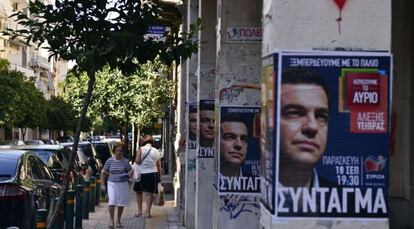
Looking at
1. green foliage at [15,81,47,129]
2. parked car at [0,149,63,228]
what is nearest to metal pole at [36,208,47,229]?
parked car at [0,149,63,228]

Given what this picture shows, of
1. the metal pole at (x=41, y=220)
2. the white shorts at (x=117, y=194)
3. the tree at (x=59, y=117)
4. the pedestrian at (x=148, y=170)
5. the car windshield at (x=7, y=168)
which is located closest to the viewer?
the metal pole at (x=41, y=220)

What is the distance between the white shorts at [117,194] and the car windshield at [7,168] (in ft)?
11.2

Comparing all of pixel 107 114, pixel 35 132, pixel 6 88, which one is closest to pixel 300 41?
pixel 107 114

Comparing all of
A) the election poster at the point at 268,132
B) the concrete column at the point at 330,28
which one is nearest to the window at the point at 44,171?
the election poster at the point at 268,132

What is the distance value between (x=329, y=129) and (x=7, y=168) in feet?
24.3

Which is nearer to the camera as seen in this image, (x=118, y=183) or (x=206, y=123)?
(x=206, y=123)

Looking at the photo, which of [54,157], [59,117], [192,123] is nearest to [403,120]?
[192,123]

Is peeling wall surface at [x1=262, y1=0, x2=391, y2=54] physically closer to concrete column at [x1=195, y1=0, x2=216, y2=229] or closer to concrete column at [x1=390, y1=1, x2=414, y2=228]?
concrete column at [x1=390, y1=1, x2=414, y2=228]

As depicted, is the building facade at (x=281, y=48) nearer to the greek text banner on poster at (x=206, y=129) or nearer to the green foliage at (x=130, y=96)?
the greek text banner on poster at (x=206, y=129)

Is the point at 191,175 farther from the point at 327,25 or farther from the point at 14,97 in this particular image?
the point at 14,97

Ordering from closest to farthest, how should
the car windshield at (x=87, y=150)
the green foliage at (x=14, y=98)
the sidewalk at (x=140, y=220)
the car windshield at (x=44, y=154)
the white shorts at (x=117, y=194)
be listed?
the white shorts at (x=117, y=194), the sidewalk at (x=140, y=220), the car windshield at (x=44, y=154), the car windshield at (x=87, y=150), the green foliage at (x=14, y=98)

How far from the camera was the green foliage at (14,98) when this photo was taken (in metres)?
46.2

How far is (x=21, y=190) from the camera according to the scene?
1003cm

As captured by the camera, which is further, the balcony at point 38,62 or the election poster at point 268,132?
the balcony at point 38,62
